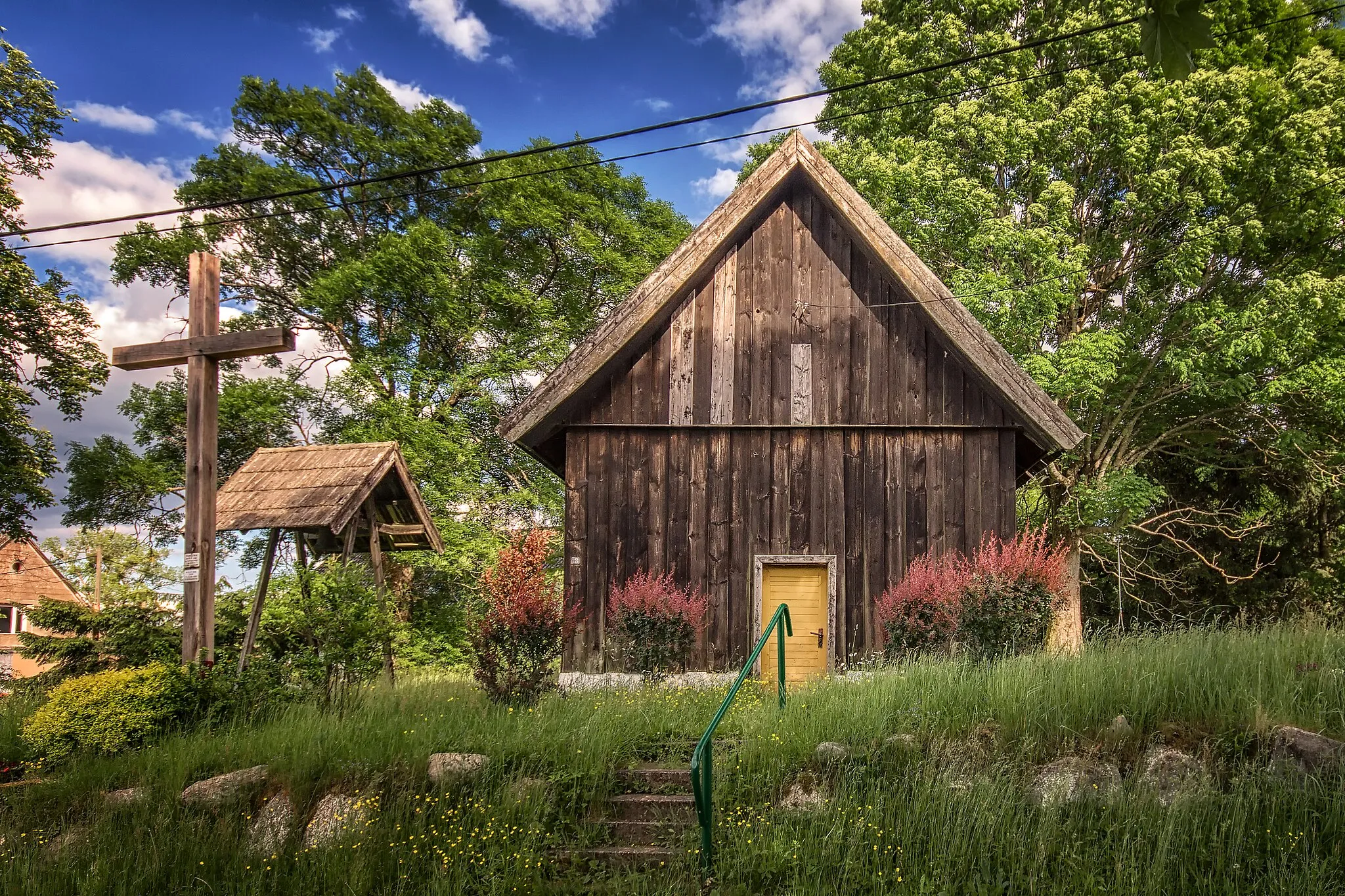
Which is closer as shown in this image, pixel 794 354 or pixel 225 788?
pixel 225 788

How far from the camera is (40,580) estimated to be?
29.3m

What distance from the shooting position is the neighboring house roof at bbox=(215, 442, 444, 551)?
960 cm

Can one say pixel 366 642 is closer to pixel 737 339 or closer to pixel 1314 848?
pixel 737 339

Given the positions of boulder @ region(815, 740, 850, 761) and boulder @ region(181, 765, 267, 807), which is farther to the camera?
boulder @ region(181, 765, 267, 807)

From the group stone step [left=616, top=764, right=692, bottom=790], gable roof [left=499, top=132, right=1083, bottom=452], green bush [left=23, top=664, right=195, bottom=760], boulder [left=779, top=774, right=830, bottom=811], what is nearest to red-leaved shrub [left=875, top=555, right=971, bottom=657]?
gable roof [left=499, top=132, right=1083, bottom=452]

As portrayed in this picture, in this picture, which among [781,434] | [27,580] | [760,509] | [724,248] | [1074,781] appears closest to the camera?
[1074,781]

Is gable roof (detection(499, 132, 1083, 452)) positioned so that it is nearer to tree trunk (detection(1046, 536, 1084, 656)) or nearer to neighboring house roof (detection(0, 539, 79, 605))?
tree trunk (detection(1046, 536, 1084, 656))

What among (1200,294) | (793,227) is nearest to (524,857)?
(793,227)

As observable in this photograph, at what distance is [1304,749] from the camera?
17.9 ft

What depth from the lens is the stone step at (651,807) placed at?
19.7 feet

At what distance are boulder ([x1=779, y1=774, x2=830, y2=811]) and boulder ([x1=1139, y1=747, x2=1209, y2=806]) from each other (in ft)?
6.58

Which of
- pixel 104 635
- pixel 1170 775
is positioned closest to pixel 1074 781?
pixel 1170 775

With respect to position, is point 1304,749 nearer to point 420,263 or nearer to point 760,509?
point 760,509

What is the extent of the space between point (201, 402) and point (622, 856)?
6.18m
